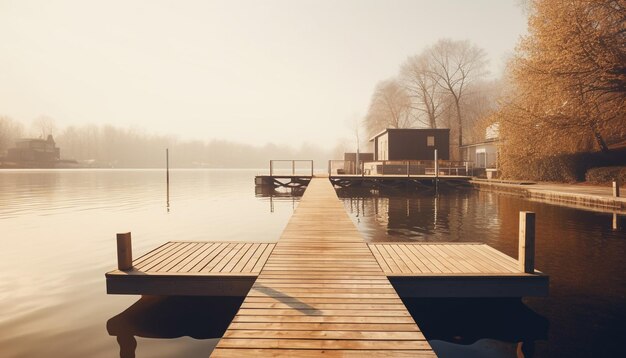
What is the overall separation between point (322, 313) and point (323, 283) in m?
1.00

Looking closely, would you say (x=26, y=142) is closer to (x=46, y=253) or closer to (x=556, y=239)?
(x=46, y=253)

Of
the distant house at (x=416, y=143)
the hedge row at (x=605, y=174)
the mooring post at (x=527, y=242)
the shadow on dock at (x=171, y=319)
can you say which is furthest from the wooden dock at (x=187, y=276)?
the distant house at (x=416, y=143)

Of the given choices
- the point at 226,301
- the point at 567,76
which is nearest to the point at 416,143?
the point at 567,76

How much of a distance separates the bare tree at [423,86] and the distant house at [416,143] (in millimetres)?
15357

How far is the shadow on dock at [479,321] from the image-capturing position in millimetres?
5734

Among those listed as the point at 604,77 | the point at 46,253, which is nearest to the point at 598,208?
the point at 604,77

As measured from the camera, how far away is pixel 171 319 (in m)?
6.38

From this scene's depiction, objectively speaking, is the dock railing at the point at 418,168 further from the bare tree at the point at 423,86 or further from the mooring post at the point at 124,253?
the mooring post at the point at 124,253

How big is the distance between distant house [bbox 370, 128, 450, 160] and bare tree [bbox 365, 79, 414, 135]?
787 inches

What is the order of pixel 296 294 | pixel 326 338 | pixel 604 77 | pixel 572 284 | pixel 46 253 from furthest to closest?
pixel 604 77 → pixel 46 253 → pixel 572 284 → pixel 296 294 → pixel 326 338

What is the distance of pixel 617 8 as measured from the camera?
2106 centimetres

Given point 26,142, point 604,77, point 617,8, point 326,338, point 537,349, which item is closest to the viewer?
point 326,338

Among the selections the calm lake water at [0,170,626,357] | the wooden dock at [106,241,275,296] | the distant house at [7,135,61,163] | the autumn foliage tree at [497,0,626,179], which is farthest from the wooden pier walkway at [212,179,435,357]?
the distant house at [7,135,61,163]

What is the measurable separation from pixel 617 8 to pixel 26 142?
12427 cm
